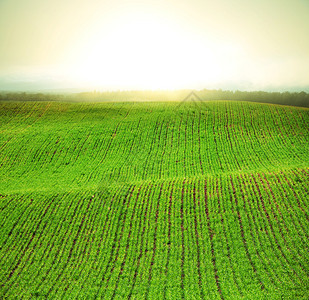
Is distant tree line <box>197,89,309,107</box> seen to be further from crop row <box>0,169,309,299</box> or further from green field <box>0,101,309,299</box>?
crop row <box>0,169,309,299</box>

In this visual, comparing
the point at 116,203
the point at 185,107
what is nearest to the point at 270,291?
the point at 116,203

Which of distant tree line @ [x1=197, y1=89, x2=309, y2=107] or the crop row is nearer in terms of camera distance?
the crop row

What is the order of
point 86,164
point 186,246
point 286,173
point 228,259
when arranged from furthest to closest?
point 86,164 < point 286,173 < point 186,246 < point 228,259

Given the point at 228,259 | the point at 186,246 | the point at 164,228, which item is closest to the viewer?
the point at 228,259

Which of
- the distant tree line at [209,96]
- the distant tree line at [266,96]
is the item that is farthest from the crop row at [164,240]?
the distant tree line at [266,96]

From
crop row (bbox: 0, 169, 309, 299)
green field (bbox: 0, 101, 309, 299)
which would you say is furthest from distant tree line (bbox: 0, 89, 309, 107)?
crop row (bbox: 0, 169, 309, 299)

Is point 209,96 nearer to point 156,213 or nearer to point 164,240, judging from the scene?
point 156,213

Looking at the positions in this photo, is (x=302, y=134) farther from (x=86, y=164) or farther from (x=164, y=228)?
(x=86, y=164)

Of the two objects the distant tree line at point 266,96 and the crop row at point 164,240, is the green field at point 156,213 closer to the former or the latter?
the crop row at point 164,240

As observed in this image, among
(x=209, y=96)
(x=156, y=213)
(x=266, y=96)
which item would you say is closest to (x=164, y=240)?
(x=156, y=213)
